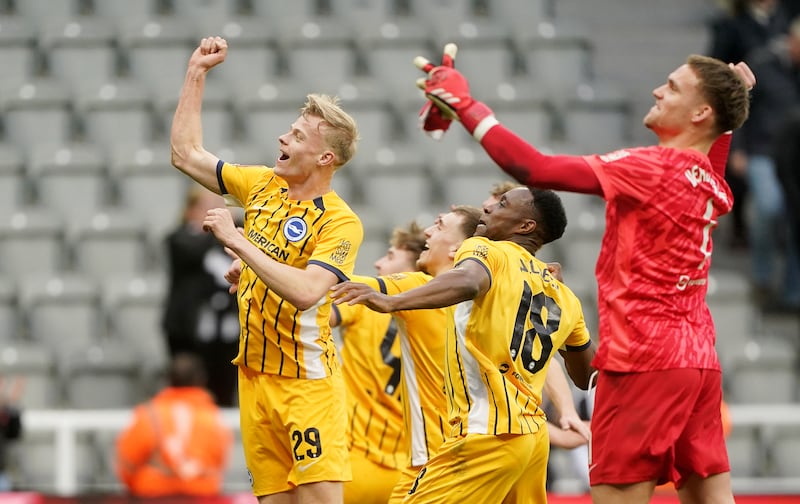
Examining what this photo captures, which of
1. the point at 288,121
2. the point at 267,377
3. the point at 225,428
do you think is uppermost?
the point at 288,121

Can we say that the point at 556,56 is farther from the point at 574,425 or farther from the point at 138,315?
the point at 574,425

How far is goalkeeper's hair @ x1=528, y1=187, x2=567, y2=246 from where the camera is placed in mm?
5129

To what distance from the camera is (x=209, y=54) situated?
542 centimetres

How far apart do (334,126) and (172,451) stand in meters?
3.20

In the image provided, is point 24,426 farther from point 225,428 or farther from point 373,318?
point 373,318

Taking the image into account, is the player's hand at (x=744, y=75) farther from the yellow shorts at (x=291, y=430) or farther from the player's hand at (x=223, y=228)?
the yellow shorts at (x=291, y=430)

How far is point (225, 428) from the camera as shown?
8.03 m

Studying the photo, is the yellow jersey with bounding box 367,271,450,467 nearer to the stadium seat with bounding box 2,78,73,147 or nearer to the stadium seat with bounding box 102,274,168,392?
the stadium seat with bounding box 102,274,168,392

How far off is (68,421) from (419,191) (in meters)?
3.17

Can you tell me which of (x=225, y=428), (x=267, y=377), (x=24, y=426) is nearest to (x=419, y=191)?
(x=225, y=428)

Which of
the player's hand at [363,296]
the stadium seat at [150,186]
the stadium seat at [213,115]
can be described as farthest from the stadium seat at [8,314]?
the player's hand at [363,296]

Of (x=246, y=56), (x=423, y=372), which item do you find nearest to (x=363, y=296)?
(x=423, y=372)

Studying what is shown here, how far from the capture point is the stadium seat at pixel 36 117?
10.4 m

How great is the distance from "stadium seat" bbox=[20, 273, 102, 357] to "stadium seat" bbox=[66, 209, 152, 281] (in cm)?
24
